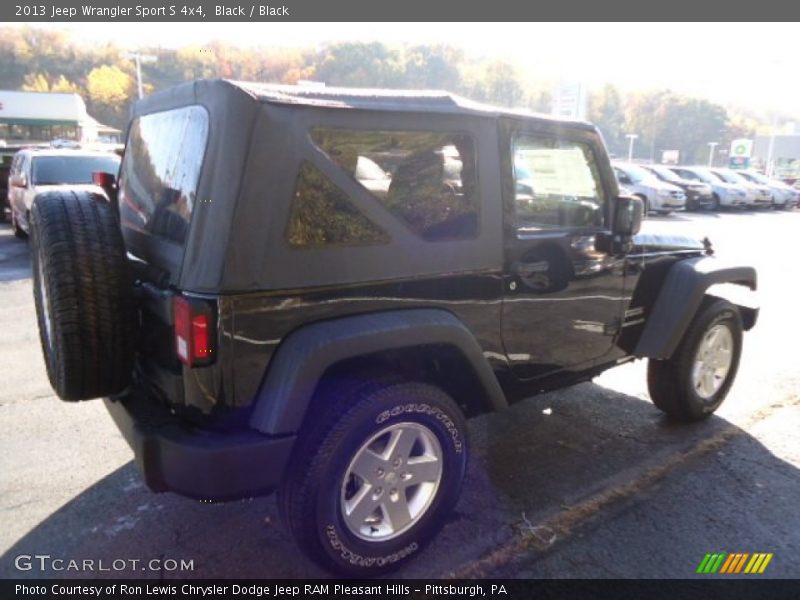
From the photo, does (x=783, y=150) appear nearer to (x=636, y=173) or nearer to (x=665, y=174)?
(x=665, y=174)

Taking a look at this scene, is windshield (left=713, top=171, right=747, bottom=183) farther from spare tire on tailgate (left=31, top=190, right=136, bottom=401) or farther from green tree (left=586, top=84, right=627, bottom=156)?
green tree (left=586, top=84, right=627, bottom=156)

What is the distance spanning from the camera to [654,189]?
20422mm

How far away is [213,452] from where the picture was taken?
7.16ft

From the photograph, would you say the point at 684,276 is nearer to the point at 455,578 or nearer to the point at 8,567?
the point at 455,578

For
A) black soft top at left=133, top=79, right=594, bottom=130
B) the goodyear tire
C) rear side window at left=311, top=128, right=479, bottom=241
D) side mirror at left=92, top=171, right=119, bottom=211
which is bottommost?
the goodyear tire

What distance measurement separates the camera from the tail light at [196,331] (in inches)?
84.7

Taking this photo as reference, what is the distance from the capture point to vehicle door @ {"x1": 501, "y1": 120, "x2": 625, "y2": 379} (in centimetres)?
296

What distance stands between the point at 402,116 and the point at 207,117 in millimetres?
778

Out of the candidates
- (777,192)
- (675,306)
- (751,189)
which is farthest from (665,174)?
(675,306)

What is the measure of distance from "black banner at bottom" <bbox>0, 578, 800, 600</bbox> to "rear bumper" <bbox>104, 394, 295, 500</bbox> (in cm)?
50

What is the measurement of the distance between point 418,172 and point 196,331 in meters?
1.13

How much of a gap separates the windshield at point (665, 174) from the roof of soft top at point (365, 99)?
22.7 m

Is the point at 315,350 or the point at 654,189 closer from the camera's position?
the point at 315,350

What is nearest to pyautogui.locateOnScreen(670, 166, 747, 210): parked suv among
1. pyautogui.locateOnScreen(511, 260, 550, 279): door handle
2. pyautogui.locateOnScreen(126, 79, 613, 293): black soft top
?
pyautogui.locateOnScreen(511, 260, 550, 279): door handle
